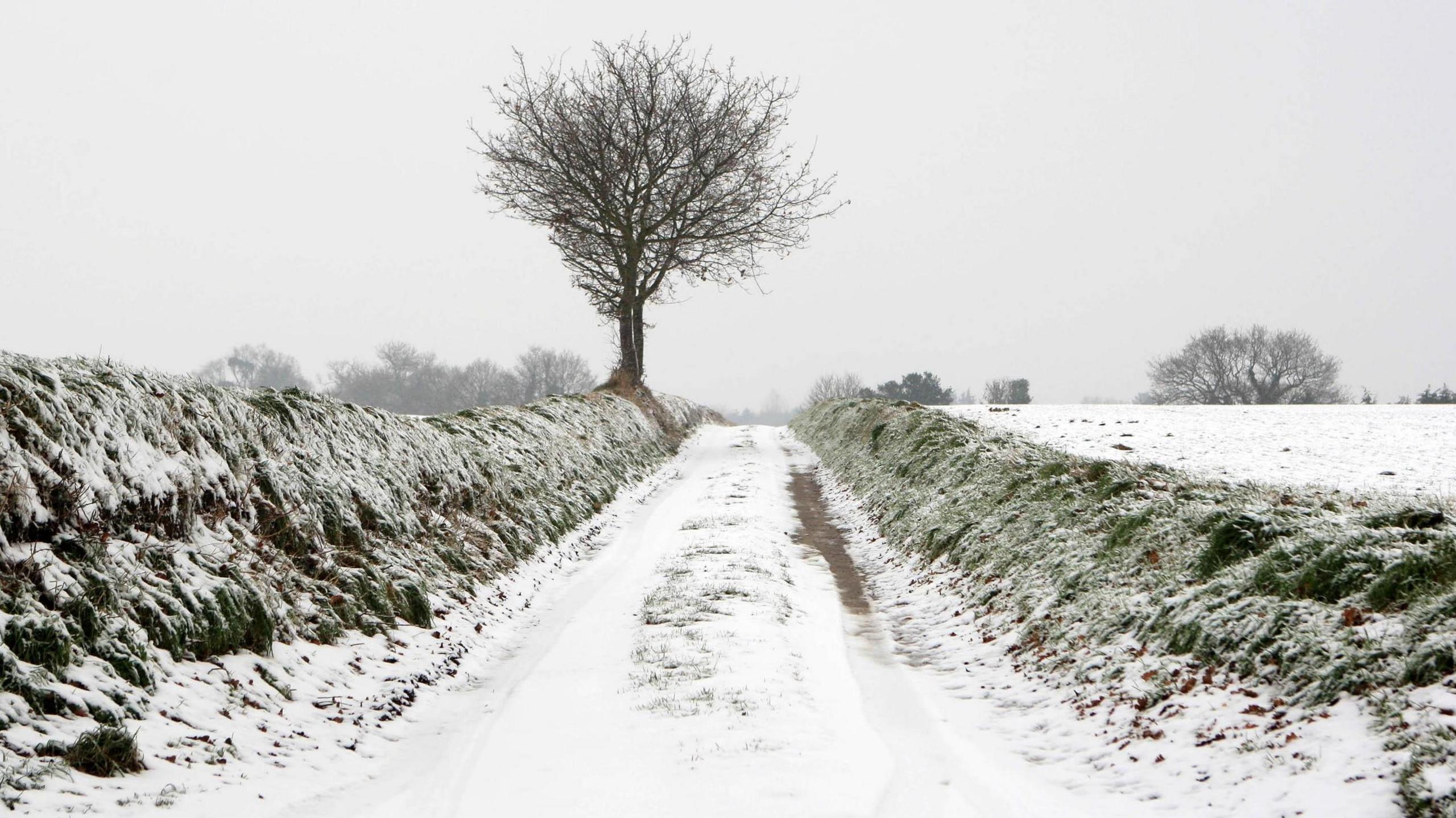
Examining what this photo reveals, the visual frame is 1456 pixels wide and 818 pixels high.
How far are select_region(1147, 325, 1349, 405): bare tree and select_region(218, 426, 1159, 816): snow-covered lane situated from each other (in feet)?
254

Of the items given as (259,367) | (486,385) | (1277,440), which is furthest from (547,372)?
(1277,440)

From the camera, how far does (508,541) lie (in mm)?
11430

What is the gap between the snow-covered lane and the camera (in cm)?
493

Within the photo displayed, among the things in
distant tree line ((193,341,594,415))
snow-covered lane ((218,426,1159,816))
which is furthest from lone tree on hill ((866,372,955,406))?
snow-covered lane ((218,426,1159,816))

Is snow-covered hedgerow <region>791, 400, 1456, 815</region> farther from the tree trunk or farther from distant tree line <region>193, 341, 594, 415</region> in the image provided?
distant tree line <region>193, 341, 594, 415</region>

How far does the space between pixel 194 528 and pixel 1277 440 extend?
18.8 meters

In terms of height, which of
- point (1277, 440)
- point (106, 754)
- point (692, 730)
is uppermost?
point (1277, 440)

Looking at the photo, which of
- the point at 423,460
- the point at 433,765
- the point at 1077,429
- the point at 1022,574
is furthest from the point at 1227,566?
the point at 1077,429

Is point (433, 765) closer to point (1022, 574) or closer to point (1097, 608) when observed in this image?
point (1097, 608)

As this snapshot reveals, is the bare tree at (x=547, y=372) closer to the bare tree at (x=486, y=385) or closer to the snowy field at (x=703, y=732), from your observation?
the bare tree at (x=486, y=385)

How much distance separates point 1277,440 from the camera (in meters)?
16.7

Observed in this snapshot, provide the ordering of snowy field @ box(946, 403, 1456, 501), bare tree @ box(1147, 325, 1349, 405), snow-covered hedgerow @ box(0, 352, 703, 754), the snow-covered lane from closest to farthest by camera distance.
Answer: the snow-covered lane < snow-covered hedgerow @ box(0, 352, 703, 754) < snowy field @ box(946, 403, 1456, 501) < bare tree @ box(1147, 325, 1349, 405)

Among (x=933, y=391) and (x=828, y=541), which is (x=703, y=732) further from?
(x=933, y=391)

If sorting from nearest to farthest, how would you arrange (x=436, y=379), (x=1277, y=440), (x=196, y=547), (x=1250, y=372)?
1. (x=196, y=547)
2. (x=1277, y=440)
3. (x=1250, y=372)
4. (x=436, y=379)
